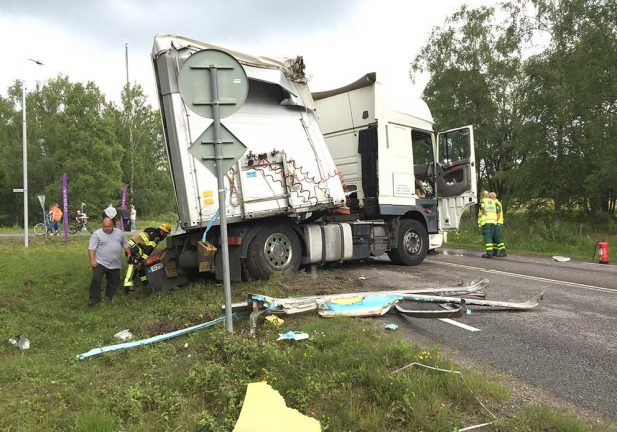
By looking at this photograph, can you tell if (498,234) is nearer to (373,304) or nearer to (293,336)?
(373,304)

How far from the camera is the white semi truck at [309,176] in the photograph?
22.7 feet

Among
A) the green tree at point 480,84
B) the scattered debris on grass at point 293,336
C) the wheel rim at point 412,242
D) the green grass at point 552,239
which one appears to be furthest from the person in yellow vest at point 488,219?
the green tree at point 480,84

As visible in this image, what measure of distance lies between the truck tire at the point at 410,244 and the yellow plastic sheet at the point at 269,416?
701 centimetres

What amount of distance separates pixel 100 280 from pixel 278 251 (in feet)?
9.14

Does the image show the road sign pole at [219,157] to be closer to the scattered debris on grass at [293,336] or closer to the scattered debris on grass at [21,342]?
the scattered debris on grass at [293,336]

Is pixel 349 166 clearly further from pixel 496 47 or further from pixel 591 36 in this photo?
pixel 496 47

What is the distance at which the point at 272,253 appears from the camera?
25.3ft

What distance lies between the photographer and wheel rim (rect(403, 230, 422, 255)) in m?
10.2

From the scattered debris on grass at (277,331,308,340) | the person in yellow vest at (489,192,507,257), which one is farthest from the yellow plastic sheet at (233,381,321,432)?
the person in yellow vest at (489,192,507,257)

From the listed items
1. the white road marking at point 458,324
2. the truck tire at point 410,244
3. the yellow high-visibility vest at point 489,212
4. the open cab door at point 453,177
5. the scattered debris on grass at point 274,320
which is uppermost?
the open cab door at point 453,177

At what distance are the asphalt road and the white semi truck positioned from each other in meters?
1.17

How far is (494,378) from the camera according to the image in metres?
3.64

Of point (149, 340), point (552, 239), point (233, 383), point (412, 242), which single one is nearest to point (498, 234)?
point (412, 242)

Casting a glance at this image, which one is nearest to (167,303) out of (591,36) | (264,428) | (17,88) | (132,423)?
(132,423)
